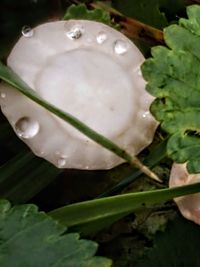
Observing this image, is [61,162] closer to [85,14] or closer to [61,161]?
[61,161]

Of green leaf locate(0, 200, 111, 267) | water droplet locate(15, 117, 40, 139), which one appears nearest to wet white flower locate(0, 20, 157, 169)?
water droplet locate(15, 117, 40, 139)

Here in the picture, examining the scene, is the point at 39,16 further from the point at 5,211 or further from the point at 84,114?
the point at 5,211

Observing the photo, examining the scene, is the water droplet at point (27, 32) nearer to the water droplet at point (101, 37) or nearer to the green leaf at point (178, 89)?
the water droplet at point (101, 37)

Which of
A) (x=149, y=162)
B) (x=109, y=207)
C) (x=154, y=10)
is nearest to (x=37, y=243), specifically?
(x=109, y=207)

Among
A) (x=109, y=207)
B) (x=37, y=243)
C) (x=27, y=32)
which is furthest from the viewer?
(x=27, y=32)

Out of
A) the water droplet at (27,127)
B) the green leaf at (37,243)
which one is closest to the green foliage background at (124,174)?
the green leaf at (37,243)

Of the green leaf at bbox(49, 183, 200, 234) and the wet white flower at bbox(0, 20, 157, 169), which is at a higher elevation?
the wet white flower at bbox(0, 20, 157, 169)

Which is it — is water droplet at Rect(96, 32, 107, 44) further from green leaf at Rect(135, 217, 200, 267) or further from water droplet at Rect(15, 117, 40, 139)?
green leaf at Rect(135, 217, 200, 267)

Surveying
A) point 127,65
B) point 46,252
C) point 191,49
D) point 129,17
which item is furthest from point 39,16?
point 46,252
